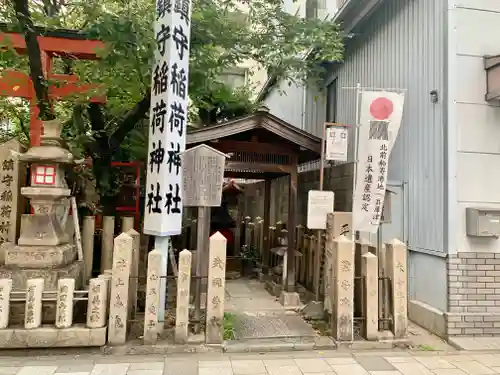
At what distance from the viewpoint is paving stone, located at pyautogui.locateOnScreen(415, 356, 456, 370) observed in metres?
5.30

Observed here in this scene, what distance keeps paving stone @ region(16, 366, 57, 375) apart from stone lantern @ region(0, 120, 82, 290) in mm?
1300

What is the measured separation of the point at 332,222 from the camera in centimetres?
717

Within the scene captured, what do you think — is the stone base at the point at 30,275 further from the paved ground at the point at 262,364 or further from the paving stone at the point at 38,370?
the paving stone at the point at 38,370

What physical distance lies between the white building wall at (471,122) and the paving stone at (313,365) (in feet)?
10.1

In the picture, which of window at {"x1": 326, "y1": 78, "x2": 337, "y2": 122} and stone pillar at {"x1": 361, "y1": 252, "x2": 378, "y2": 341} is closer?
stone pillar at {"x1": 361, "y1": 252, "x2": 378, "y2": 341}

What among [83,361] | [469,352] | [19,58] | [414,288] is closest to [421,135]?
[414,288]

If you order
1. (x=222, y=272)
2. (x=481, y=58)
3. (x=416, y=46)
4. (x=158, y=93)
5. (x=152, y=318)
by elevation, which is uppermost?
(x=416, y=46)

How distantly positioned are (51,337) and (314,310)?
466 centimetres

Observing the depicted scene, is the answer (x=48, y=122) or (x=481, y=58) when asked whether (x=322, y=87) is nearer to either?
(x=481, y=58)

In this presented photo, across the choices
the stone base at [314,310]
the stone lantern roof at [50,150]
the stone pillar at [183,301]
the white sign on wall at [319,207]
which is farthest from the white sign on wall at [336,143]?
the stone lantern roof at [50,150]

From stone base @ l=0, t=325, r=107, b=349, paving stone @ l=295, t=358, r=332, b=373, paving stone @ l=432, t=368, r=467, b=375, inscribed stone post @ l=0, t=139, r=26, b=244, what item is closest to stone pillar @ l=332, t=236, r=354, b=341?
paving stone @ l=295, t=358, r=332, b=373

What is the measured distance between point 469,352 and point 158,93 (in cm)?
664

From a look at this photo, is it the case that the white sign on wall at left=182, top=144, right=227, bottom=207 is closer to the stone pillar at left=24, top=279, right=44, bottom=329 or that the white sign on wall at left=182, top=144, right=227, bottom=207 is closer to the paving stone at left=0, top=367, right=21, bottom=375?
the stone pillar at left=24, top=279, right=44, bottom=329

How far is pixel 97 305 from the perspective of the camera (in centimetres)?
550
